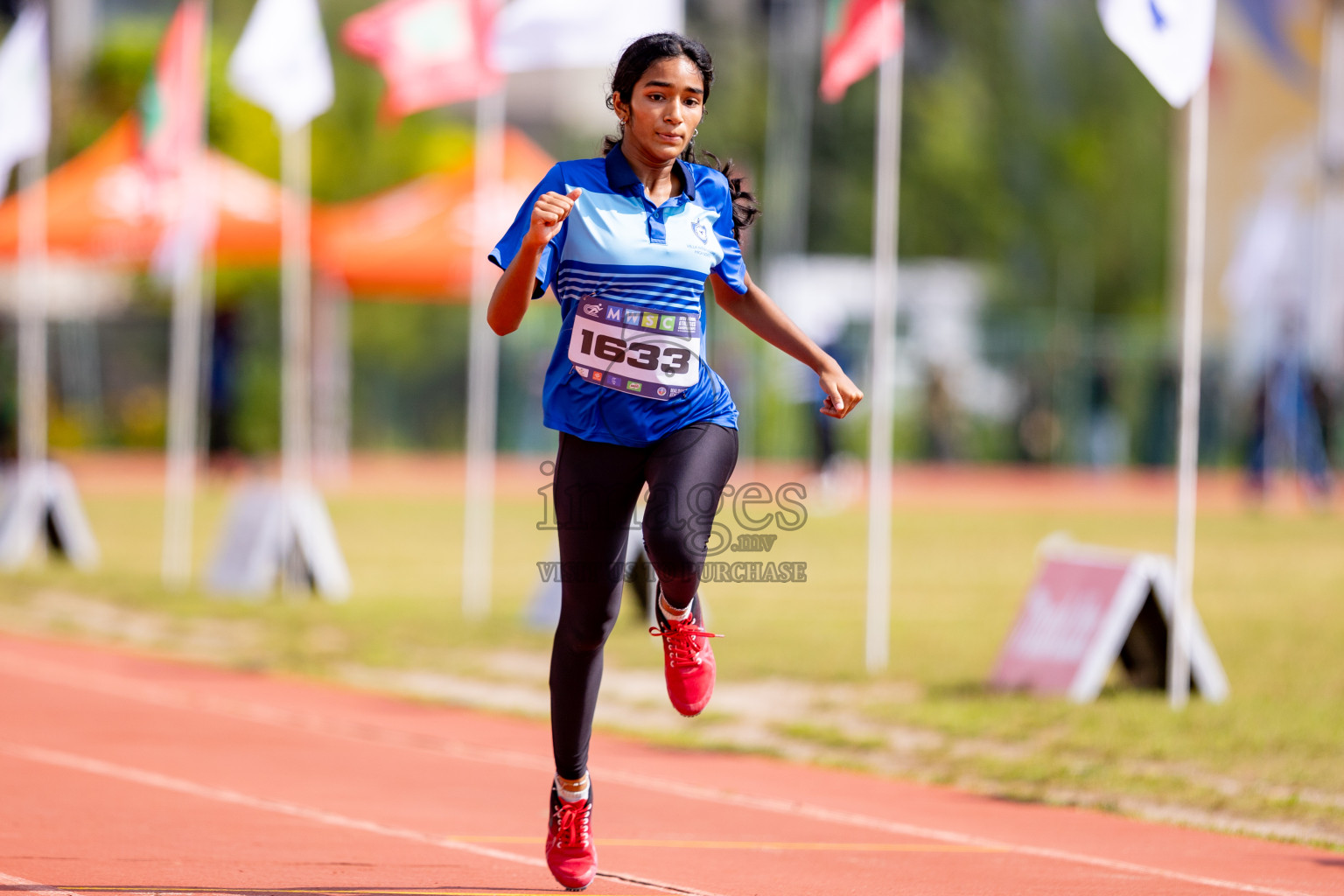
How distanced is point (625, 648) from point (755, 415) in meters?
22.4

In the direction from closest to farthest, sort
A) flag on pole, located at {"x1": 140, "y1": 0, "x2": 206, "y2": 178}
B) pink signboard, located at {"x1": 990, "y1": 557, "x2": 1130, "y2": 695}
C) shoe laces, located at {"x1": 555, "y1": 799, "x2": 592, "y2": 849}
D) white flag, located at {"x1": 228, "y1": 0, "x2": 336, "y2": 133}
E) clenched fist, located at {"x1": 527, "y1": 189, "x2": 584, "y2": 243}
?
clenched fist, located at {"x1": 527, "y1": 189, "x2": 584, "y2": 243} < shoe laces, located at {"x1": 555, "y1": 799, "x2": 592, "y2": 849} < pink signboard, located at {"x1": 990, "y1": 557, "x2": 1130, "y2": 695} < white flag, located at {"x1": 228, "y1": 0, "x2": 336, "y2": 133} < flag on pole, located at {"x1": 140, "y1": 0, "x2": 206, "y2": 178}

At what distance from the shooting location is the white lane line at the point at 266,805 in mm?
5852

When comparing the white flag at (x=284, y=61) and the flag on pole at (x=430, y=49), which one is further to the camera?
the white flag at (x=284, y=61)

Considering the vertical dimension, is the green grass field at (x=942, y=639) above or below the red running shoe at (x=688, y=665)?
below

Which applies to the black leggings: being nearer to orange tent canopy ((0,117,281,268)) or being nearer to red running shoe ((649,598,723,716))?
red running shoe ((649,598,723,716))

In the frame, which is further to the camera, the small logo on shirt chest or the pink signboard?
A: the pink signboard

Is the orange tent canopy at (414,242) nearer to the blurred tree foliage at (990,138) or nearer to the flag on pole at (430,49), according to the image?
the flag on pole at (430,49)

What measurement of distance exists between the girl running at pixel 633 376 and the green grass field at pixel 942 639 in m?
2.94

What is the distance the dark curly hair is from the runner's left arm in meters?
0.18

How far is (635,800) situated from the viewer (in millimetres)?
7387

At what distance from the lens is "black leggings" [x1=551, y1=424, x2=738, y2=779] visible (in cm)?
516

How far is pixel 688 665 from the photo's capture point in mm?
5309

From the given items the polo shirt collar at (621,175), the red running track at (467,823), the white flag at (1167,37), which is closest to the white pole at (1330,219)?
the white flag at (1167,37)

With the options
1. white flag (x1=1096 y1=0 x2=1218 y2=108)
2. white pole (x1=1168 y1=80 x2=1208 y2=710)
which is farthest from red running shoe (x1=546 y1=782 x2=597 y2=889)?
white flag (x1=1096 y1=0 x2=1218 y2=108)
